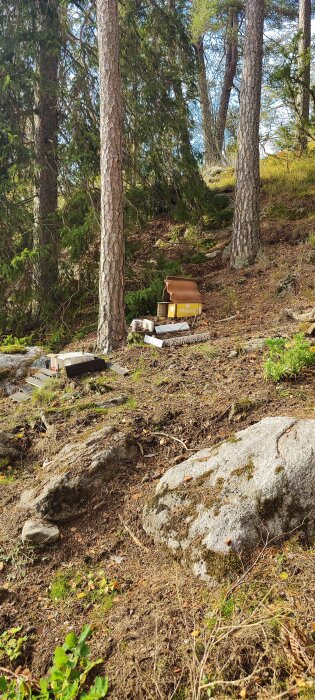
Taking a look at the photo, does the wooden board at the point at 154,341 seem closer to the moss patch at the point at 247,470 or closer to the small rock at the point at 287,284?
the small rock at the point at 287,284

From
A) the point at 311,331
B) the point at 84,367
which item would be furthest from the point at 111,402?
the point at 311,331

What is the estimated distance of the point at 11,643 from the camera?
2627mm

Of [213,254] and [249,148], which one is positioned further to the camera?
[213,254]

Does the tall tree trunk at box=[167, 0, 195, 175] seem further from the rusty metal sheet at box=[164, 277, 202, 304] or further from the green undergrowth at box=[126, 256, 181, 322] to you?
the rusty metal sheet at box=[164, 277, 202, 304]

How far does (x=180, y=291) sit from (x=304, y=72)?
677 centimetres

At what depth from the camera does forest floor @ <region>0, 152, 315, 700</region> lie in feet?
7.12

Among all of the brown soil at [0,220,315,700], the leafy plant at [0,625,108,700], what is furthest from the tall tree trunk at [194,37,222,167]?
the leafy plant at [0,625,108,700]

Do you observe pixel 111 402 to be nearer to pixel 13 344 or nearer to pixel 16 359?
pixel 16 359

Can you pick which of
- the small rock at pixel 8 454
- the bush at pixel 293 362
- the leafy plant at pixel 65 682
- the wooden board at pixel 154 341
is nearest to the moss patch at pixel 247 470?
the leafy plant at pixel 65 682

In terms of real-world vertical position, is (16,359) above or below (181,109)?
below

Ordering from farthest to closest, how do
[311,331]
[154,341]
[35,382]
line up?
[154,341] → [35,382] → [311,331]

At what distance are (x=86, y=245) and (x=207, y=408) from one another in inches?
193

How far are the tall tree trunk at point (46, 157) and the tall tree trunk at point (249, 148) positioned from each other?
340 cm

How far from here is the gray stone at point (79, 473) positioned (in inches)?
138
